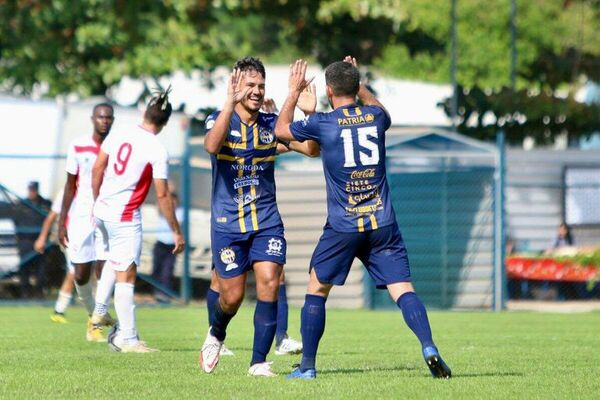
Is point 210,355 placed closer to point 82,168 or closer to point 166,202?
point 166,202

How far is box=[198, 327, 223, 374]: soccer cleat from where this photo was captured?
9508 mm

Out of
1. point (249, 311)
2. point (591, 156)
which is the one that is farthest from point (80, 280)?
point (591, 156)

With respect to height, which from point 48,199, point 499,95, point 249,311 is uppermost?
point 499,95

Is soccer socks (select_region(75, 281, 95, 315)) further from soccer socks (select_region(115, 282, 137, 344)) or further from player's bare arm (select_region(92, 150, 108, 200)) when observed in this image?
soccer socks (select_region(115, 282, 137, 344))

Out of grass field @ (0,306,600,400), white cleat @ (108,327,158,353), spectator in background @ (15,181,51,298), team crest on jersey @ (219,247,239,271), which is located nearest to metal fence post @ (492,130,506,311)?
grass field @ (0,306,600,400)

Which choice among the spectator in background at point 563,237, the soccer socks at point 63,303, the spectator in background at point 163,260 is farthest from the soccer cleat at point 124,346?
the spectator in background at point 563,237

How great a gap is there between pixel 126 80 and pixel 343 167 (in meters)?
22.9

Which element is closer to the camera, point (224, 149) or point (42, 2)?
point (224, 149)

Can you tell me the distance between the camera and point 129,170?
11.5 metres

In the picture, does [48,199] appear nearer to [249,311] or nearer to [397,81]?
[249,311]

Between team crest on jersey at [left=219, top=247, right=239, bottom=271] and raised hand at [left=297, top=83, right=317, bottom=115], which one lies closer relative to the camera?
raised hand at [left=297, top=83, right=317, bottom=115]

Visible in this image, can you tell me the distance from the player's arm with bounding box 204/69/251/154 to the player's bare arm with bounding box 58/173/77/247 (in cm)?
410

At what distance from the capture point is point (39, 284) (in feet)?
70.8

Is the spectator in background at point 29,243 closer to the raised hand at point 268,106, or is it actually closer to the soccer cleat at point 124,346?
the soccer cleat at point 124,346
